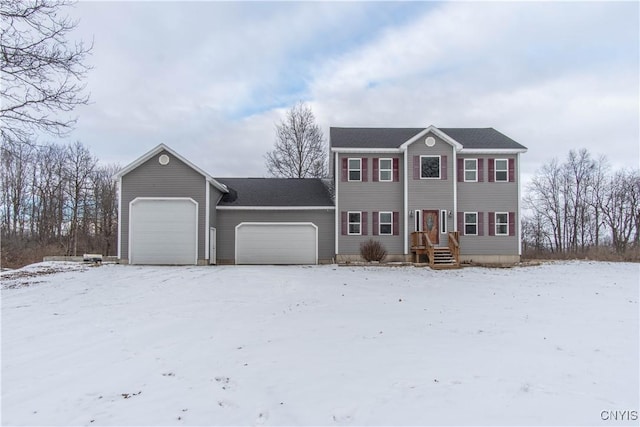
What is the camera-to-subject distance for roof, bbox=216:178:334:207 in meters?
20.5

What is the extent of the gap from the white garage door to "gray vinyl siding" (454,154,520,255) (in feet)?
42.6

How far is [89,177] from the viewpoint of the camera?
108 feet

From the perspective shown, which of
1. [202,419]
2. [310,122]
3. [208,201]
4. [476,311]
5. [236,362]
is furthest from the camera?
[310,122]

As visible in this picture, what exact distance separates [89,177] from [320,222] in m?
22.6

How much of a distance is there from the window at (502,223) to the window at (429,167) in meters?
3.83

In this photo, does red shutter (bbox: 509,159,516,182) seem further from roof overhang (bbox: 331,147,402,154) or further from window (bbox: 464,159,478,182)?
roof overhang (bbox: 331,147,402,154)

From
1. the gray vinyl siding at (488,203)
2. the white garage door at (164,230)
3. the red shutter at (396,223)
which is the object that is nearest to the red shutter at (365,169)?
the red shutter at (396,223)

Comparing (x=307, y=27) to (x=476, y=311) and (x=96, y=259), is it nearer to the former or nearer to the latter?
(x=476, y=311)

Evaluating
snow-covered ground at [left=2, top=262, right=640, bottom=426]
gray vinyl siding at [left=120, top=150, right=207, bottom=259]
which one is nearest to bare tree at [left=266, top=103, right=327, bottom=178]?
gray vinyl siding at [left=120, top=150, right=207, bottom=259]

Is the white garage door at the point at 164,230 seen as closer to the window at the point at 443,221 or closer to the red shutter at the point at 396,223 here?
the red shutter at the point at 396,223

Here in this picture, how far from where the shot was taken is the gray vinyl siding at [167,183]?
18266mm

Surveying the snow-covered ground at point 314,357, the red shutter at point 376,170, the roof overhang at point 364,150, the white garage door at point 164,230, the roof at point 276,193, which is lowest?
the snow-covered ground at point 314,357

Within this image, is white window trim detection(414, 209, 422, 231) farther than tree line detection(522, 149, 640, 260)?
No

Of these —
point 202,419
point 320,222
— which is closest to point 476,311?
point 202,419
